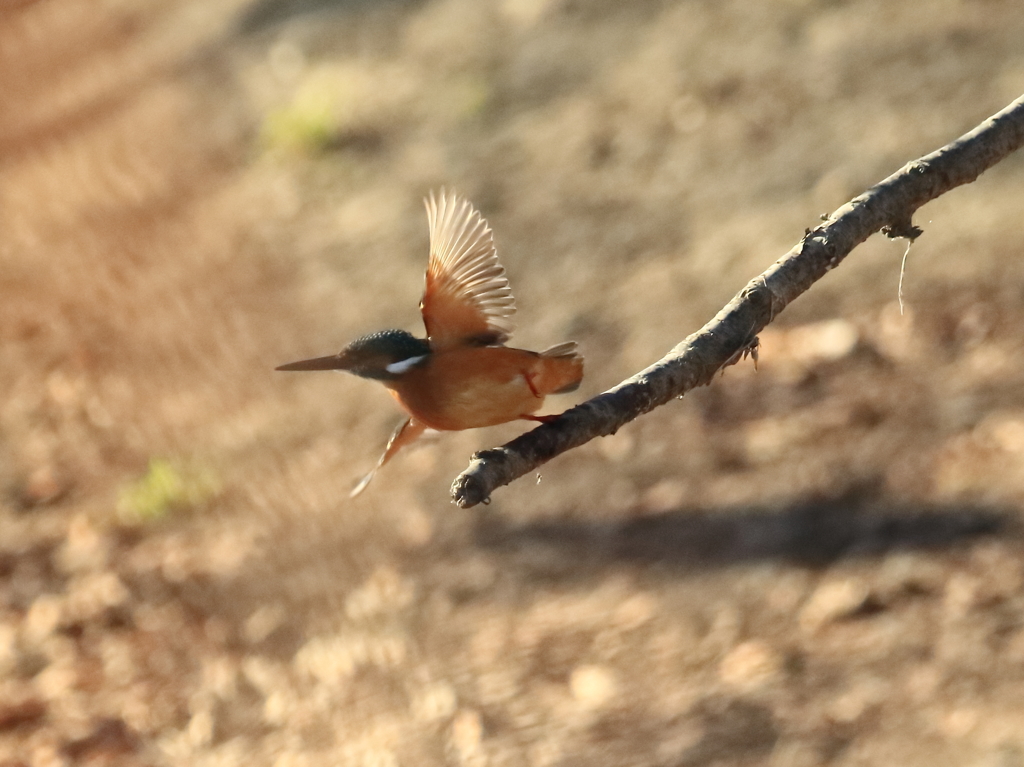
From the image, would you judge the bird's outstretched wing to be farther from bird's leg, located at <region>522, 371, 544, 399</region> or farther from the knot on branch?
the knot on branch

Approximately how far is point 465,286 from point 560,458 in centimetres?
348

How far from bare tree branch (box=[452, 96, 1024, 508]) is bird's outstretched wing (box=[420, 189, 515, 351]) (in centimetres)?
50

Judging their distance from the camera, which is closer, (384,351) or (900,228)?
(384,351)

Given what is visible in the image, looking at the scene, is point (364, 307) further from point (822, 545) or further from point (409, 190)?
point (822, 545)

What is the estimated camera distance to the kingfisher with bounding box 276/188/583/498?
275cm

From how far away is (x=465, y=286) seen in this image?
301 centimetres

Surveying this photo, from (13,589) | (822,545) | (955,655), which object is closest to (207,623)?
(13,589)

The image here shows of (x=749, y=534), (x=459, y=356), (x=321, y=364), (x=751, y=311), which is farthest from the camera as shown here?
(x=749, y=534)

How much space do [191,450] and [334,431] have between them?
96cm

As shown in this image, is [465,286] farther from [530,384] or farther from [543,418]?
[543,418]

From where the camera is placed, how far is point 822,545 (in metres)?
5.21

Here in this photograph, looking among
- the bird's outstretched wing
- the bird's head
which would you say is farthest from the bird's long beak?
the bird's outstretched wing

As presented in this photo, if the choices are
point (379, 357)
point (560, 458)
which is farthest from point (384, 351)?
point (560, 458)

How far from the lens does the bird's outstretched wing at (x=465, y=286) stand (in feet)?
9.79
